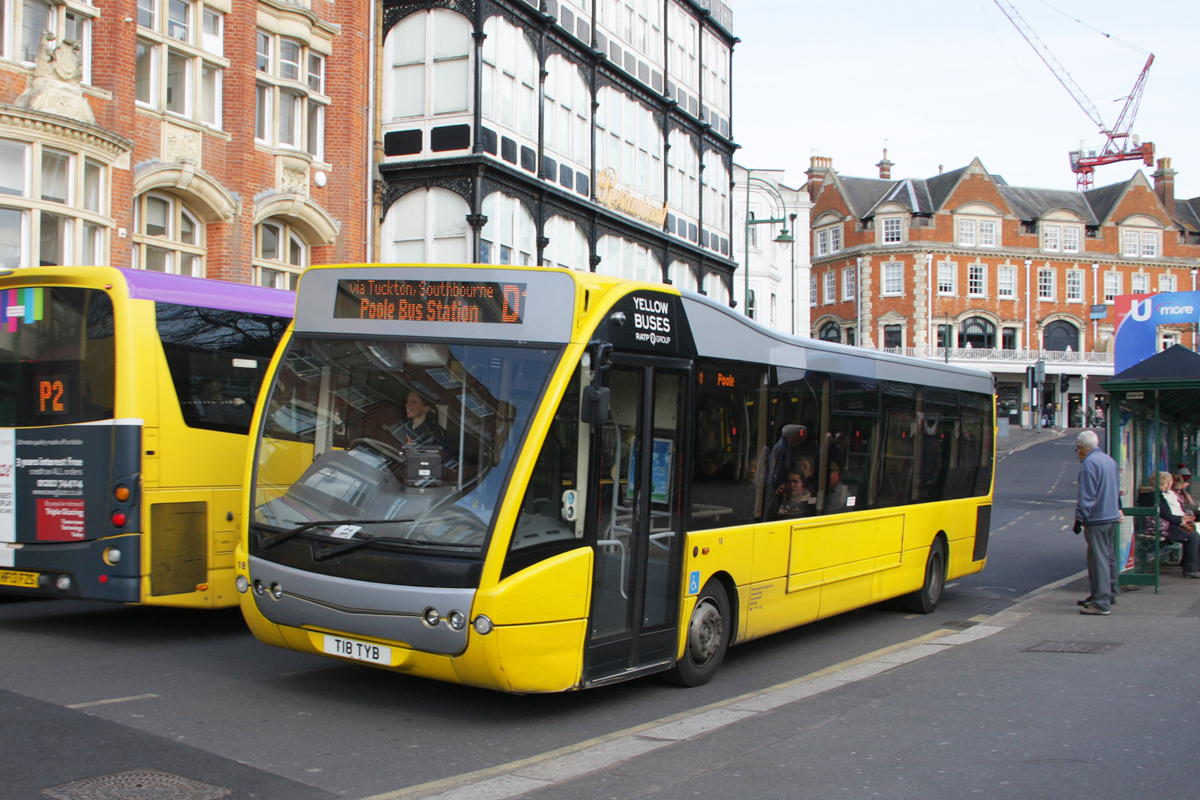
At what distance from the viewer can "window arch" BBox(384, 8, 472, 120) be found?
75.0 ft

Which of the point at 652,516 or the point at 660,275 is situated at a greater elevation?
the point at 660,275

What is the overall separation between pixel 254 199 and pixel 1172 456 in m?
16.4

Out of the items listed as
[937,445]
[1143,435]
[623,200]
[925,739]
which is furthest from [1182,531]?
[623,200]

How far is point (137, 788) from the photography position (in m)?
5.14

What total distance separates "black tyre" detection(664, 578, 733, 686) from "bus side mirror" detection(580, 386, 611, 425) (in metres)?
1.96

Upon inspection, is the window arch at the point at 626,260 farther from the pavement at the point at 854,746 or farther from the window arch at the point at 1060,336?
the window arch at the point at 1060,336

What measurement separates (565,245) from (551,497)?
65.8 feet

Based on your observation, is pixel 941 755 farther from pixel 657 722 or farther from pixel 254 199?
pixel 254 199

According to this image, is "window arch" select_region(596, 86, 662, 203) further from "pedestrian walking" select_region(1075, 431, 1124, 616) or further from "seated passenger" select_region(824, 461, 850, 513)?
"seated passenger" select_region(824, 461, 850, 513)

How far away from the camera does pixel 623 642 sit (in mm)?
7094

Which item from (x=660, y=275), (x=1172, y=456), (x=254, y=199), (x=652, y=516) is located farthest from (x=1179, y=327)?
(x=652, y=516)

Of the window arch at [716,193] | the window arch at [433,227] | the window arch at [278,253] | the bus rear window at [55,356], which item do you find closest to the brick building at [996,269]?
the window arch at [716,193]

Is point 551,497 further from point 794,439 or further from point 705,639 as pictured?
point 794,439

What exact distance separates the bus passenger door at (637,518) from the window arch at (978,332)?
7240 cm
